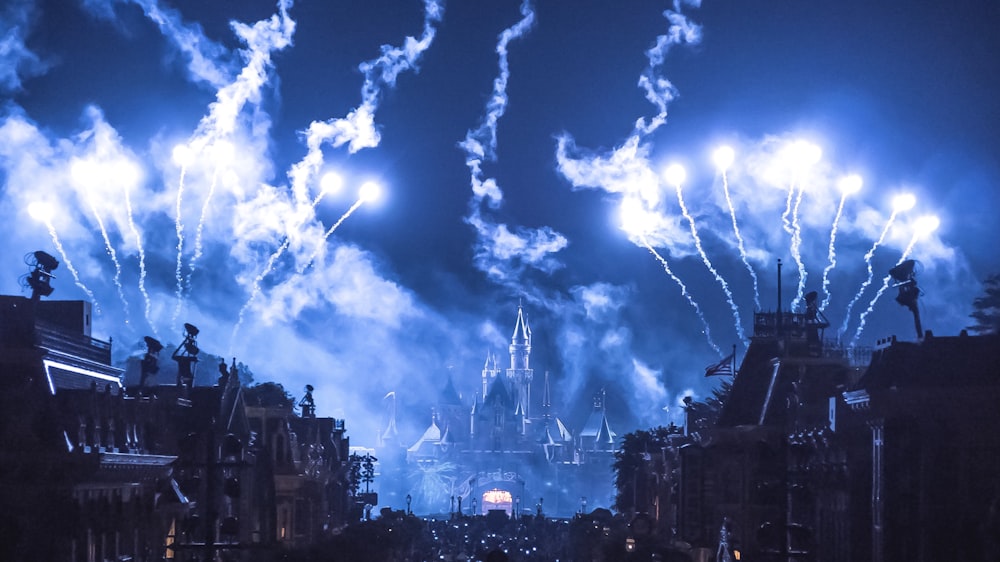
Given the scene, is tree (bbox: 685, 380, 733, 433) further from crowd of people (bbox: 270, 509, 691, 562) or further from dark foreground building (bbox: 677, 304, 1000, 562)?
dark foreground building (bbox: 677, 304, 1000, 562)

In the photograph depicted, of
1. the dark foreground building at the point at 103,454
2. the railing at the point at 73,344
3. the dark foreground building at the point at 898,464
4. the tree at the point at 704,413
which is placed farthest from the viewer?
the tree at the point at 704,413

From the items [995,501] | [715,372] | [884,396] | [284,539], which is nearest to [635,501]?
[715,372]

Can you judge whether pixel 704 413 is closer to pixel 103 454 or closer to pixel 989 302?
pixel 989 302

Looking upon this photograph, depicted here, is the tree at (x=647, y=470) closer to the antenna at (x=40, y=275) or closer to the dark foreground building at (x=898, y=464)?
the dark foreground building at (x=898, y=464)

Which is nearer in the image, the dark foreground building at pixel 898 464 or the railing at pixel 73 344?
the dark foreground building at pixel 898 464

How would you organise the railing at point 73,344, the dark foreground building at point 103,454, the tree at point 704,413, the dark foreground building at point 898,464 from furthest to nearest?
the tree at point 704,413 → the railing at point 73,344 → the dark foreground building at point 103,454 → the dark foreground building at point 898,464

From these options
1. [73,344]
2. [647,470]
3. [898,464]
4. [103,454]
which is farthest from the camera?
[647,470]

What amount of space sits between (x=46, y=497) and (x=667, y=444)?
6461 cm

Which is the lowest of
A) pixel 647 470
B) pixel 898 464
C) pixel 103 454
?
pixel 647 470

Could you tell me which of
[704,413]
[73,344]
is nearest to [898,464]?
[73,344]

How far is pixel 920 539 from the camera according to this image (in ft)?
160

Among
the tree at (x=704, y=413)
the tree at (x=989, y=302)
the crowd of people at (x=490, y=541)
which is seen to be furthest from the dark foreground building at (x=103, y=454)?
the tree at (x=989, y=302)

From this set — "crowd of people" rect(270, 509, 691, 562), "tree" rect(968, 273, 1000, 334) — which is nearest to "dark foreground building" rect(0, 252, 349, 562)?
"crowd of people" rect(270, 509, 691, 562)

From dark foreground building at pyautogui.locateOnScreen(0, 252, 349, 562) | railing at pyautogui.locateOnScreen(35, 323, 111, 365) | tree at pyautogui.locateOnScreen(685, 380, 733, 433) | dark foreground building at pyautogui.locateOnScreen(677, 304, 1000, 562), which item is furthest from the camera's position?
tree at pyautogui.locateOnScreen(685, 380, 733, 433)
